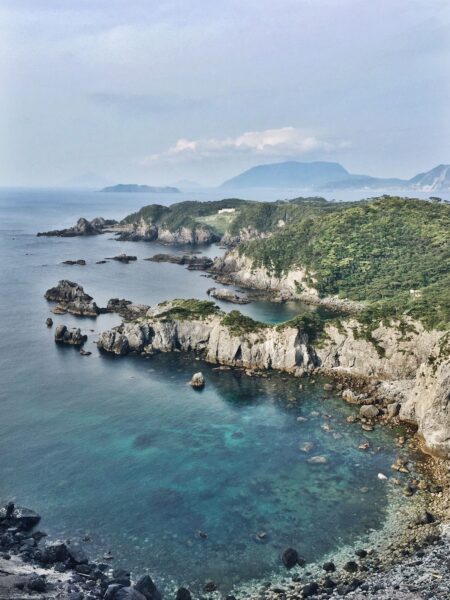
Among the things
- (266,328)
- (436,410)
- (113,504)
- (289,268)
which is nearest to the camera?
(113,504)

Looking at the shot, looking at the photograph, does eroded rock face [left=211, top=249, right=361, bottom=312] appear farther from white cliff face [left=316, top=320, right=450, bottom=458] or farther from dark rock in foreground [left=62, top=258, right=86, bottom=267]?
dark rock in foreground [left=62, top=258, right=86, bottom=267]

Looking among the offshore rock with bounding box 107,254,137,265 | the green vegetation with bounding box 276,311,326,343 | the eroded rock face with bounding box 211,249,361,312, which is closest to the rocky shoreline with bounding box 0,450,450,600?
the green vegetation with bounding box 276,311,326,343

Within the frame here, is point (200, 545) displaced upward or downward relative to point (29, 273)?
downward

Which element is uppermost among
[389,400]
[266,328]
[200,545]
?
[266,328]

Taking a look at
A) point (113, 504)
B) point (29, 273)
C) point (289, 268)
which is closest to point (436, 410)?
point (113, 504)

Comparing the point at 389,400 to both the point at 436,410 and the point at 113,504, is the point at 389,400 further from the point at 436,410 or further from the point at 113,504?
the point at 113,504
